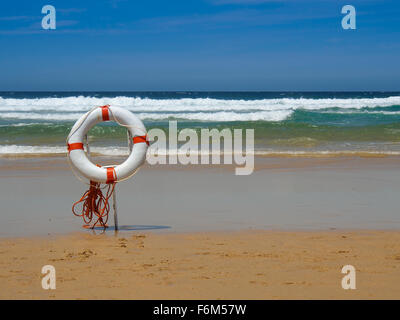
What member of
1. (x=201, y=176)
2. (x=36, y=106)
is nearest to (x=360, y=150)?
(x=201, y=176)

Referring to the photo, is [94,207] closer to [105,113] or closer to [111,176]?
[111,176]

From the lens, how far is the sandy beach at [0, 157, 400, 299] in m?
3.56

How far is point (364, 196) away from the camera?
6.59 metres

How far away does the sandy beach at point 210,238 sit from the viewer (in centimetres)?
356

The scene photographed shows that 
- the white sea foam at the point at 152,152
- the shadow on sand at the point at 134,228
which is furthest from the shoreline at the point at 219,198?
the white sea foam at the point at 152,152

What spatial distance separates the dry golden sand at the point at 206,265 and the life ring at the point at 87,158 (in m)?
0.64

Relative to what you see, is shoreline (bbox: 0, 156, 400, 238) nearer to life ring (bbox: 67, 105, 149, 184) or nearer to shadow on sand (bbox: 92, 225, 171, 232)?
shadow on sand (bbox: 92, 225, 171, 232)

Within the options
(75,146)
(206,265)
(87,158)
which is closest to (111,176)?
(87,158)

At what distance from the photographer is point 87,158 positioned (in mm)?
5383

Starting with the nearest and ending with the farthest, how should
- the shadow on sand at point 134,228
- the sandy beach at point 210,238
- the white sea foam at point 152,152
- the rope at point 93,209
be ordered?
1. the sandy beach at point 210,238
2. the shadow on sand at point 134,228
3. the rope at point 93,209
4. the white sea foam at point 152,152

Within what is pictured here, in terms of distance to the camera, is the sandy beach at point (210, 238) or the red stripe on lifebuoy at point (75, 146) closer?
the sandy beach at point (210, 238)

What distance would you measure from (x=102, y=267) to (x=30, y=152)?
7.93 meters

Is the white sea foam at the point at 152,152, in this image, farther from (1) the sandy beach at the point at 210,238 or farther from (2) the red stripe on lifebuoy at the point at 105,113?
(2) the red stripe on lifebuoy at the point at 105,113
